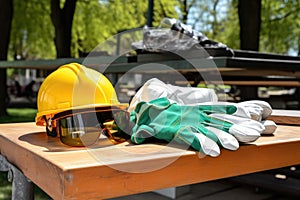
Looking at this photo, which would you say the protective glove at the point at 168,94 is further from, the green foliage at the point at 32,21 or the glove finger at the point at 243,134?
the green foliage at the point at 32,21

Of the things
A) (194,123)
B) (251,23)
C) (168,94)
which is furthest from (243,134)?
(251,23)

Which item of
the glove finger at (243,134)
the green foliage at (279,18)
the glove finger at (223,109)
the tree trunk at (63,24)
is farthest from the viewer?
the green foliage at (279,18)

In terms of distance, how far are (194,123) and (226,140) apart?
0.15m

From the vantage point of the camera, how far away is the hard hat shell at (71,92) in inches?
57.7

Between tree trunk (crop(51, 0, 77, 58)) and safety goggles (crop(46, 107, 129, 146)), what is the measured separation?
911cm

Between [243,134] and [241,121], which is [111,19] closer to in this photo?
[241,121]

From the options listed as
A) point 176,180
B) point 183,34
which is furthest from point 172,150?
point 183,34

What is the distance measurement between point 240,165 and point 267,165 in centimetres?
16

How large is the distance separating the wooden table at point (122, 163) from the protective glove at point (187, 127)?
0.12 ft

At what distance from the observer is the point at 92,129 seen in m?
1.46

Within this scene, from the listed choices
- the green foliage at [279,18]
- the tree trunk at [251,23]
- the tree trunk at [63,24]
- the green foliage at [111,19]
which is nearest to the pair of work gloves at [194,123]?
the tree trunk at [251,23]

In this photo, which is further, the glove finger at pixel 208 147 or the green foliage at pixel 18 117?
the green foliage at pixel 18 117

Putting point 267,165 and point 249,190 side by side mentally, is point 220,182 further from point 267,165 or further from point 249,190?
point 267,165

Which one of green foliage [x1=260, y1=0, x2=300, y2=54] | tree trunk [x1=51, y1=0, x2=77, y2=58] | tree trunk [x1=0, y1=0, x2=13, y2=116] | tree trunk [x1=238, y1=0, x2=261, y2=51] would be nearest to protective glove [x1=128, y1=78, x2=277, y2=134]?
tree trunk [x1=238, y1=0, x2=261, y2=51]
